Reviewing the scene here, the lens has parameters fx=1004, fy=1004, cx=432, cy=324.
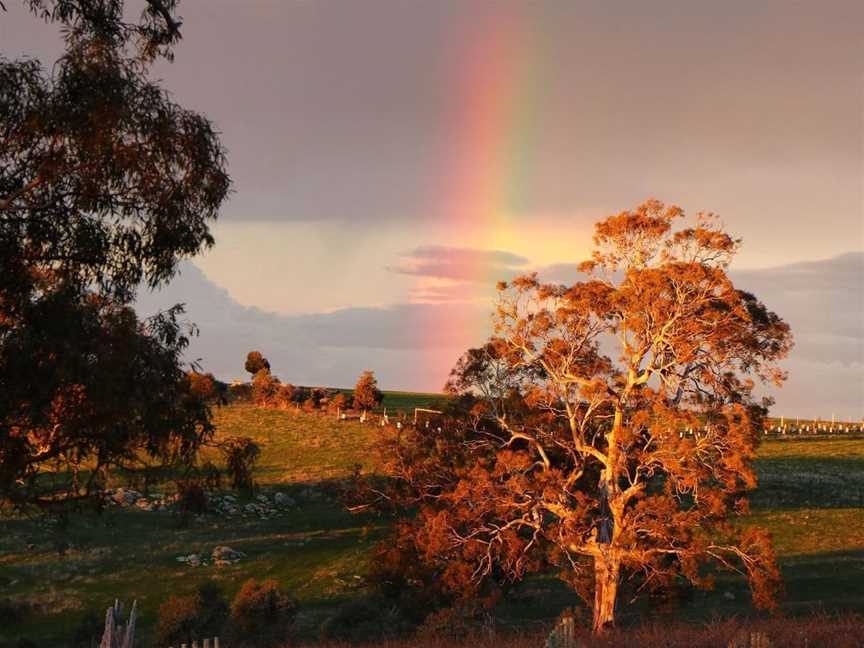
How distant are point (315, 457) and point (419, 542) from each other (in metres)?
49.8

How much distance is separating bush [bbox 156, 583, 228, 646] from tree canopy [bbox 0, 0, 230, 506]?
1541 centimetres

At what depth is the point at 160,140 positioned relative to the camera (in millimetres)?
22672

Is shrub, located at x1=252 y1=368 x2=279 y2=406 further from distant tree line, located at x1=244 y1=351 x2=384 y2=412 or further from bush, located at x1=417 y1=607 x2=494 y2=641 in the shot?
bush, located at x1=417 y1=607 x2=494 y2=641

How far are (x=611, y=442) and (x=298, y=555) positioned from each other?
27.9 meters

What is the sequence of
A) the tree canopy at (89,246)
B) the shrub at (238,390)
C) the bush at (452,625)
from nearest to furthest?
the tree canopy at (89,246), the shrub at (238,390), the bush at (452,625)

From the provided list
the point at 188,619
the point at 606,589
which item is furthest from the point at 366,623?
the point at 606,589

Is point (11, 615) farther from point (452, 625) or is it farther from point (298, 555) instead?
point (452, 625)

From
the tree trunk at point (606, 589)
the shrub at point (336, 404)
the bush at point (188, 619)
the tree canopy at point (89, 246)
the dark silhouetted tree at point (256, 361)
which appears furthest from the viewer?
the dark silhouetted tree at point (256, 361)

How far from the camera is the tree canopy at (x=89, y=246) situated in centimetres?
2122

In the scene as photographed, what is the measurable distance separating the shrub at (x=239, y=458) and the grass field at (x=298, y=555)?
46.4 feet

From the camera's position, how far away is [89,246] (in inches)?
891

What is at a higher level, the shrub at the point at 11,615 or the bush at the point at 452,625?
the bush at the point at 452,625

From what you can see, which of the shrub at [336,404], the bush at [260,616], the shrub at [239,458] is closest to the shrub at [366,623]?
the bush at [260,616]

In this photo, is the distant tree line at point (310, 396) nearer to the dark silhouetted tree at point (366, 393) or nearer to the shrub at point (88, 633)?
the dark silhouetted tree at point (366, 393)
